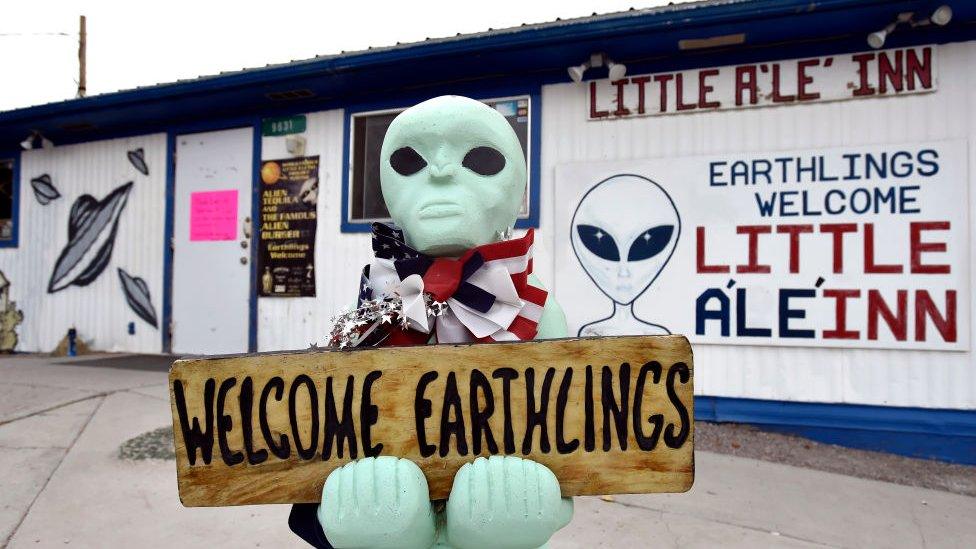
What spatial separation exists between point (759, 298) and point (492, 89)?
2806mm

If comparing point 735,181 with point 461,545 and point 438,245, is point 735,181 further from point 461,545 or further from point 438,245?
point 461,545

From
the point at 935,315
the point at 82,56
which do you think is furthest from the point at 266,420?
the point at 82,56

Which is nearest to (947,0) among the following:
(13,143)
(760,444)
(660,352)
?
(760,444)

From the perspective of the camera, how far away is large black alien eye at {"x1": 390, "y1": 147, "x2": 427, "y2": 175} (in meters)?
1.35

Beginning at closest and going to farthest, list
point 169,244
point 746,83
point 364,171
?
1. point 746,83
2. point 364,171
3. point 169,244

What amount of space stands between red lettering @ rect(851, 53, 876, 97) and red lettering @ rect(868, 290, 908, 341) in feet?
4.74

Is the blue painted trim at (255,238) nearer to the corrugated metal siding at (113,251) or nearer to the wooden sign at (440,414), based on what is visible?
the corrugated metal siding at (113,251)

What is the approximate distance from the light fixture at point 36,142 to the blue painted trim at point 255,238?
3.14 metres

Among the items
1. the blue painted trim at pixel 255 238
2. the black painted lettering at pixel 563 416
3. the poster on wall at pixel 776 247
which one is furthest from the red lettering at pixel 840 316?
the blue painted trim at pixel 255 238

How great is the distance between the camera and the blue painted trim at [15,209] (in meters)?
7.13

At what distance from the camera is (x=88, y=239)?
6.71m

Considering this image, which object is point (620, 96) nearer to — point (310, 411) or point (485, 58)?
point (485, 58)

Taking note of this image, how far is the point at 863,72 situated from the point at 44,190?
8820mm

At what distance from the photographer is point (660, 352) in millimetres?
1088
